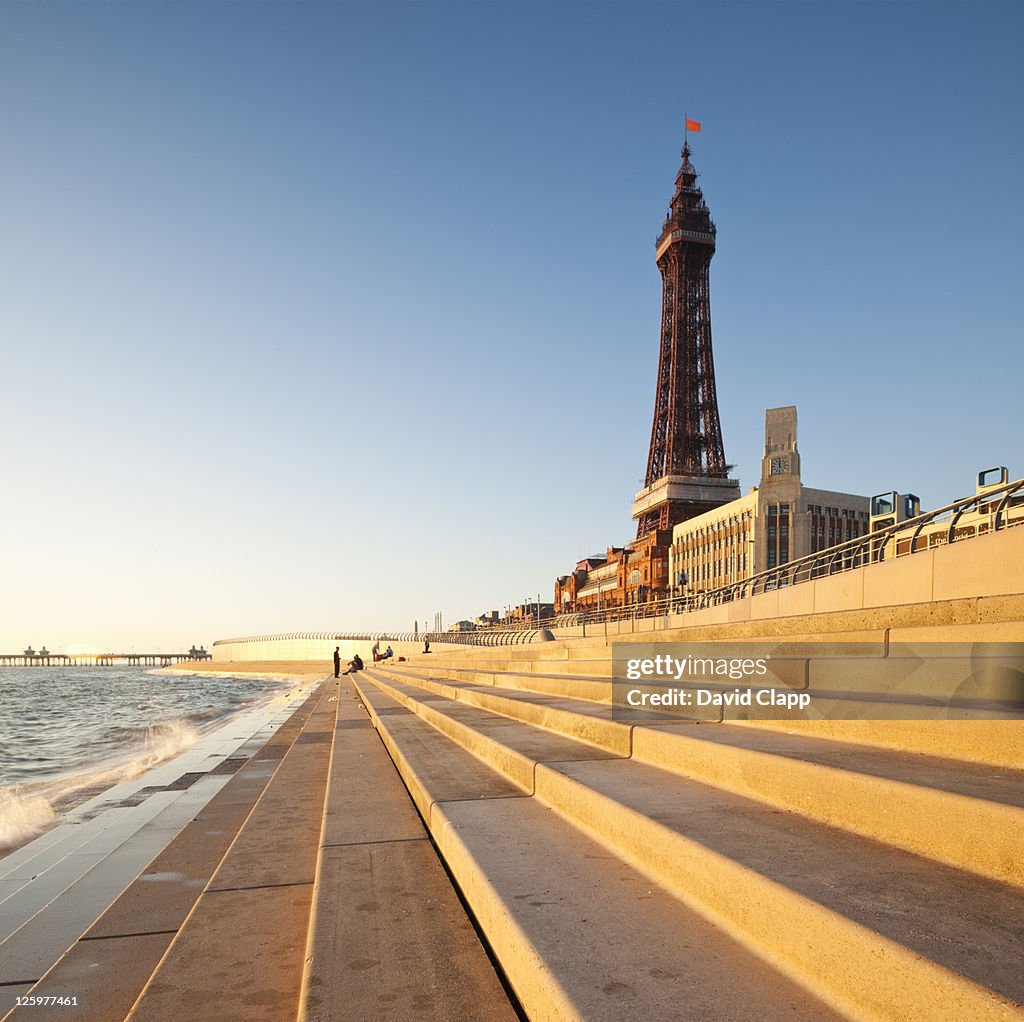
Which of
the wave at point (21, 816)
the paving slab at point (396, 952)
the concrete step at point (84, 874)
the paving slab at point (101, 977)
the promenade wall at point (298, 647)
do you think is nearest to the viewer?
the paving slab at point (396, 952)

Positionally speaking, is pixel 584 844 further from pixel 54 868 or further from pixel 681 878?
pixel 54 868

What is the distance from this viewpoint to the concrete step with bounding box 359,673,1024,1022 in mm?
1458

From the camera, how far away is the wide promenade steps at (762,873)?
5.31 ft

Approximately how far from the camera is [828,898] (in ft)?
6.02

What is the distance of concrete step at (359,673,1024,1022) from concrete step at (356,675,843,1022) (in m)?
0.07

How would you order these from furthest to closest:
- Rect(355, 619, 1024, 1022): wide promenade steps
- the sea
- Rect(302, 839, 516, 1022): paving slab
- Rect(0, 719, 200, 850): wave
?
the sea, Rect(0, 719, 200, 850): wave, Rect(302, 839, 516, 1022): paving slab, Rect(355, 619, 1024, 1022): wide promenade steps

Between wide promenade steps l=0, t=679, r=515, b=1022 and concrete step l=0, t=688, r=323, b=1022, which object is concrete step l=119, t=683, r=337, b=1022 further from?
concrete step l=0, t=688, r=323, b=1022

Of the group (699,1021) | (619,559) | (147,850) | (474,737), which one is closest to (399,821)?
(474,737)

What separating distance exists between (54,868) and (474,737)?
113 inches

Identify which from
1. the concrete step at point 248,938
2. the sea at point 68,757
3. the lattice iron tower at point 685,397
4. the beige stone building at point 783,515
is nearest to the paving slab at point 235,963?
the concrete step at point 248,938

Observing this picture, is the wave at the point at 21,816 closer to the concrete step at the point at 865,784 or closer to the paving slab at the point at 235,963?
the paving slab at the point at 235,963

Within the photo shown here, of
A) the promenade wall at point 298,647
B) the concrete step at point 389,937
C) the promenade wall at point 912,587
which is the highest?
the promenade wall at point 912,587

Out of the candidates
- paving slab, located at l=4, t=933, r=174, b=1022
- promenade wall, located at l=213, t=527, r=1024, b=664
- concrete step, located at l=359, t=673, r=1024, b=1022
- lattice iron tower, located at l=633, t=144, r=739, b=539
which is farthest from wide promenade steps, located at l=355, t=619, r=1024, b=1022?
lattice iron tower, located at l=633, t=144, r=739, b=539

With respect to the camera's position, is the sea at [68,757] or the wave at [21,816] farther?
the sea at [68,757]
